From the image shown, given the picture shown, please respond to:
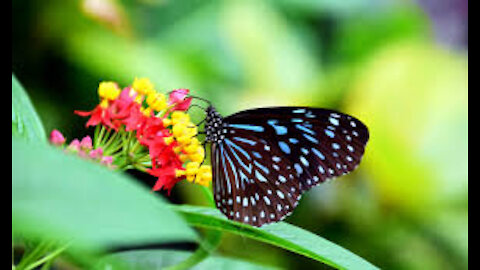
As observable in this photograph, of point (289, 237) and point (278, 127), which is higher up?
point (278, 127)

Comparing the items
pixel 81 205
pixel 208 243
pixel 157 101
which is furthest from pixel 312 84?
pixel 81 205

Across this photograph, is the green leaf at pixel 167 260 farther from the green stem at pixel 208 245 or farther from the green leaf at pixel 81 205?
the green leaf at pixel 81 205

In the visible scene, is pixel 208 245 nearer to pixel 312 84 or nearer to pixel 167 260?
pixel 167 260

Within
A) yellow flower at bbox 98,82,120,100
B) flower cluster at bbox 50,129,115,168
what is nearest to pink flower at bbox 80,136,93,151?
flower cluster at bbox 50,129,115,168

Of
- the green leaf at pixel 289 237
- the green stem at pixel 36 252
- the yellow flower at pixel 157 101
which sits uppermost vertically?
the yellow flower at pixel 157 101

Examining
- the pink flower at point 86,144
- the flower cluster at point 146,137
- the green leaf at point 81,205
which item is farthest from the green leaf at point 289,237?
the green leaf at point 81,205

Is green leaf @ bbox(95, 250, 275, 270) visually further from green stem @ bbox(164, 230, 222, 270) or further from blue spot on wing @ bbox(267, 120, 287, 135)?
blue spot on wing @ bbox(267, 120, 287, 135)
